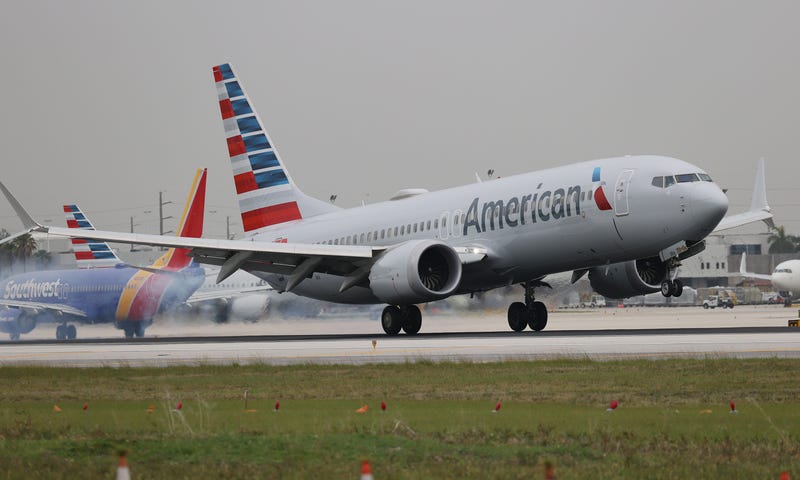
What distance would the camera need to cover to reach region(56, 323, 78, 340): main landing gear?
186 feet

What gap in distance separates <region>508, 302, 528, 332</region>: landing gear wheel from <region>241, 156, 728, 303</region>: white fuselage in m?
1.80

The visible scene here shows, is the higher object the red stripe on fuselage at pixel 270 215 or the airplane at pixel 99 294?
the red stripe on fuselage at pixel 270 215

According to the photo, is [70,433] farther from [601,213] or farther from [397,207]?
[397,207]

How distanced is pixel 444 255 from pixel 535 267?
3.00 m

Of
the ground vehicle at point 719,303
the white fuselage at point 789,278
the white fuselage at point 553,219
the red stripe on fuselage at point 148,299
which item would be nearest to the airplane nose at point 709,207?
the white fuselage at point 553,219

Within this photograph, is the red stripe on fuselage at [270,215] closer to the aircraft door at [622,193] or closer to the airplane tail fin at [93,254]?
the aircraft door at [622,193]

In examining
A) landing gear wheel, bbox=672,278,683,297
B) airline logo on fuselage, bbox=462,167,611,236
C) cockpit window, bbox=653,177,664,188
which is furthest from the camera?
airline logo on fuselage, bbox=462,167,611,236

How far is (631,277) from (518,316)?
169 inches

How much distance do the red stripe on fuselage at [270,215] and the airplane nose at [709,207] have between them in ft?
62.6

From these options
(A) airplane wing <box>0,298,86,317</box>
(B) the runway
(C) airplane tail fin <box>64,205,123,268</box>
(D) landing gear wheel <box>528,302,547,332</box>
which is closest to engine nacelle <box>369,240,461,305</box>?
(B) the runway

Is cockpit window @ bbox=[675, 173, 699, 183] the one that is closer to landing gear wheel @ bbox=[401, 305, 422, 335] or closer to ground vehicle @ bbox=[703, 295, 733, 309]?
landing gear wheel @ bbox=[401, 305, 422, 335]

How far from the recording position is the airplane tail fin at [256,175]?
4962cm

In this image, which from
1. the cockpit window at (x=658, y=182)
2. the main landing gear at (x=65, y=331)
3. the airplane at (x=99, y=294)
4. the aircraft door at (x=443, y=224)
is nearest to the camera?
the cockpit window at (x=658, y=182)

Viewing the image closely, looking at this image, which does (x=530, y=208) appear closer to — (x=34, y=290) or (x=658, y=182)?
(x=658, y=182)
